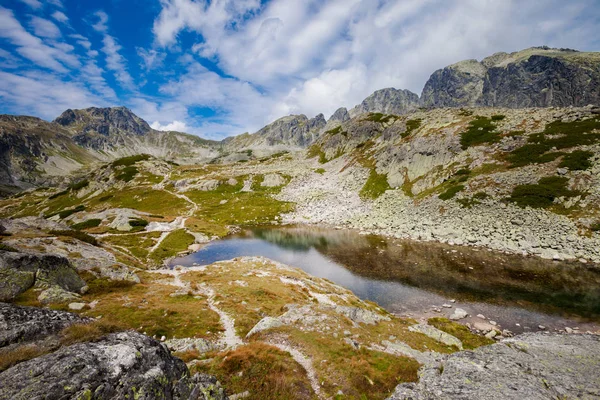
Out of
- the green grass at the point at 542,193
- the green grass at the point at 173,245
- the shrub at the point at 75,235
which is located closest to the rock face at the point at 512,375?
the green grass at the point at 542,193

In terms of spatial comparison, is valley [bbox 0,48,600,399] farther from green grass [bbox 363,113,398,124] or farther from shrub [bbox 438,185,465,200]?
green grass [bbox 363,113,398,124]

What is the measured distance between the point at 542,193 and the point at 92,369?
242ft

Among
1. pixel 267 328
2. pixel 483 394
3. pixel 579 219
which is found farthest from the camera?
pixel 579 219

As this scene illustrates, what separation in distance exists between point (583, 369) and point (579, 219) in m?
46.1

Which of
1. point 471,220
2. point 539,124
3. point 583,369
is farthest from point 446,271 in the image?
point 539,124

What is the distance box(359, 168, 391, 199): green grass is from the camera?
301ft

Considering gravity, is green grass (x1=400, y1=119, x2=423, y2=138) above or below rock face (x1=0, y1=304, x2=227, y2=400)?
above

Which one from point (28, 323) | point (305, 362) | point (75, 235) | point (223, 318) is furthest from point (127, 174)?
point (305, 362)

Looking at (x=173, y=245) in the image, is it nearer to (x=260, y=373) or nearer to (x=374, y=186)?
(x=260, y=373)

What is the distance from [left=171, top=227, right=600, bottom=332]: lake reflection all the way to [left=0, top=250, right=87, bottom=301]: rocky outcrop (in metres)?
27.0

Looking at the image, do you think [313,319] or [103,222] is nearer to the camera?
[313,319]

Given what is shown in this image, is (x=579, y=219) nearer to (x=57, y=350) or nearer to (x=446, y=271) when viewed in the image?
(x=446, y=271)

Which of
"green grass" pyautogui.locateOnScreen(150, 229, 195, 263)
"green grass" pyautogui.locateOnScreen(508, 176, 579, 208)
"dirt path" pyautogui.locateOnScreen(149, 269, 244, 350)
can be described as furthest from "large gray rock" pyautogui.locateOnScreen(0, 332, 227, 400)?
"green grass" pyautogui.locateOnScreen(508, 176, 579, 208)

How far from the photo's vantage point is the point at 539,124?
7438 centimetres
